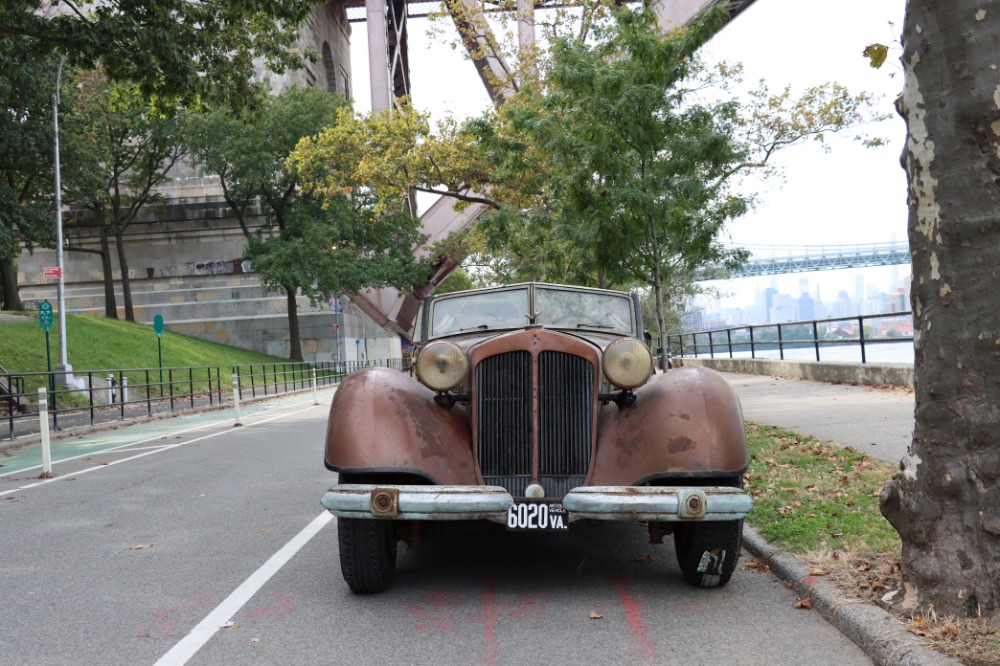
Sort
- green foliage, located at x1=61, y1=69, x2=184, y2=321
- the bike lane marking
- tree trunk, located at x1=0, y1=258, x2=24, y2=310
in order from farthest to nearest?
tree trunk, located at x1=0, y1=258, x2=24, y2=310 < green foliage, located at x1=61, y1=69, x2=184, y2=321 < the bike lane marking

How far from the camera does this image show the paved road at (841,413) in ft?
30.6

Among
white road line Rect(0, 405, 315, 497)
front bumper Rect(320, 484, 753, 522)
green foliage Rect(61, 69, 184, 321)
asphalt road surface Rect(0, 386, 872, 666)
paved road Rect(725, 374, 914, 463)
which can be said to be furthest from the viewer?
green foliage Rect(61, 69, 184, 321)

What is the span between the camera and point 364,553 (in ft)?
16.1

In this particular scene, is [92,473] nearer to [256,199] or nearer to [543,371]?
[543,371]

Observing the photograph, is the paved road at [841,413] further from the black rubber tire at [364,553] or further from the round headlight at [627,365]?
the black rubber tire at [364,553]

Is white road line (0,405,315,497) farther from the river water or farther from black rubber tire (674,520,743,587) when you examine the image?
the river water

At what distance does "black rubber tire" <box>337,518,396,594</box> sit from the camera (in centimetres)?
489

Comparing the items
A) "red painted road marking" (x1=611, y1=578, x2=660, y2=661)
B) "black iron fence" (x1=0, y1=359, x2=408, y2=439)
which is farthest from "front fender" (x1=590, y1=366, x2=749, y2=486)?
"black iron fence" (x1=0, y1=359, x2=408, y2=439)

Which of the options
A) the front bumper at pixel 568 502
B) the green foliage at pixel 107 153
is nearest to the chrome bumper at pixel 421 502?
the front bumper at pixel 568 502

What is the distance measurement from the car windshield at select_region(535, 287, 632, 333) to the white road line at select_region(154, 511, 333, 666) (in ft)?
7.72

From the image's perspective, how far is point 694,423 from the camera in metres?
4.95

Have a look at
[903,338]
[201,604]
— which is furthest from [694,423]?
[903,338]

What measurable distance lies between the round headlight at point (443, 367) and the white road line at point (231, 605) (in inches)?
61.8

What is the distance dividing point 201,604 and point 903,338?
533 inches
